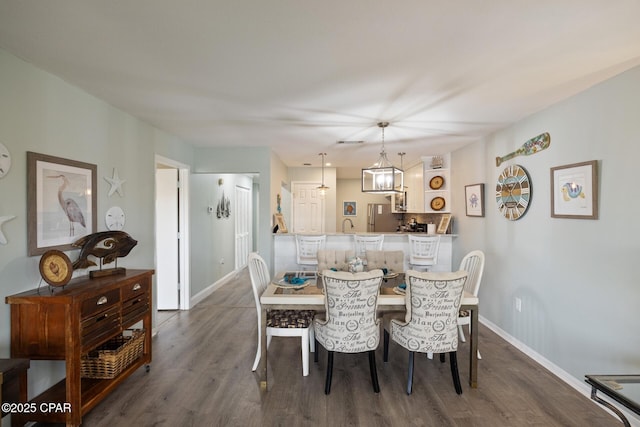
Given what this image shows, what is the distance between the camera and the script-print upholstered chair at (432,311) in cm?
230

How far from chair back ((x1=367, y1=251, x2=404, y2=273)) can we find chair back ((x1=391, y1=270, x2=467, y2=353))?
133cm

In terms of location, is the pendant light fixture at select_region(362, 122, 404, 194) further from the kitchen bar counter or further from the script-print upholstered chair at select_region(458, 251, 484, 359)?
the kitchen bar counter

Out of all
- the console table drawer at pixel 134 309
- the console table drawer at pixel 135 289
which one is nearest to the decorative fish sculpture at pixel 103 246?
the console table drawer at pixel 135 289

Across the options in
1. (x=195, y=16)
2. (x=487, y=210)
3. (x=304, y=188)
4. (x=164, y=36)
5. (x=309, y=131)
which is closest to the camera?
(x=195, y=16)

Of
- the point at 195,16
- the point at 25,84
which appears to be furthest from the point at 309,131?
the point at 25,84

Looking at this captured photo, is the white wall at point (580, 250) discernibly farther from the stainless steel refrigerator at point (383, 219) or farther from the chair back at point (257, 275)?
the stainless steel refrigerator at point (383, 219)

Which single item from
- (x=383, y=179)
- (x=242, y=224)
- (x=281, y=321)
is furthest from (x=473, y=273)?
(x=242, y=224)

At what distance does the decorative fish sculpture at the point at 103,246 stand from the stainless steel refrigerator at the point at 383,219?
609 cm

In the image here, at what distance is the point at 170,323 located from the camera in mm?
4023

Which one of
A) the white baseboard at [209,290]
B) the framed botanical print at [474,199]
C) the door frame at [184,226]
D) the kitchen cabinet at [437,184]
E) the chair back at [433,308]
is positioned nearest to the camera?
the chair back at [433,308]

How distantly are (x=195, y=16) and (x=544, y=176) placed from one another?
3.26m

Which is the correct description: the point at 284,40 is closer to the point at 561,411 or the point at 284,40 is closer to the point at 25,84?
the point at 25,84

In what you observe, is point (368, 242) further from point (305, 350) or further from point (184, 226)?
point (184, 226)

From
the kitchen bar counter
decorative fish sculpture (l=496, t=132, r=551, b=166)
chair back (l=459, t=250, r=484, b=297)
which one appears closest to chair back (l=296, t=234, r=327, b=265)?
the kitchen bar counter
